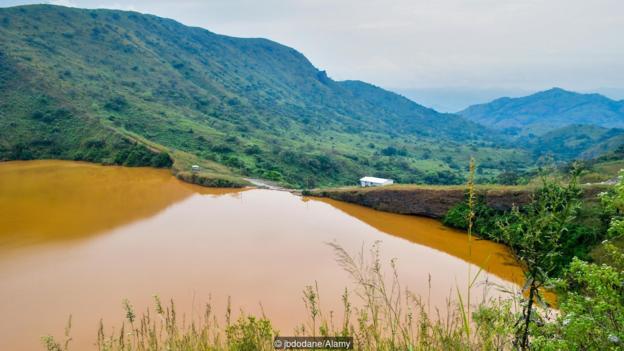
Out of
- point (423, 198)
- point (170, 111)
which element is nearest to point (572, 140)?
point (170, 111)

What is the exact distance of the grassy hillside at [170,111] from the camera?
42.8 metres

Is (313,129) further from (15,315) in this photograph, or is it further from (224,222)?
(15,315)

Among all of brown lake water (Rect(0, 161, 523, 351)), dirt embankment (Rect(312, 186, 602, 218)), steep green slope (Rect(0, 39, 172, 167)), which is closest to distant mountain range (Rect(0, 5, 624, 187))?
steep green slope (Rect(0, 39, 172, 167))

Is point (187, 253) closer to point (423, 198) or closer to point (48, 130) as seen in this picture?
point (423, 198)

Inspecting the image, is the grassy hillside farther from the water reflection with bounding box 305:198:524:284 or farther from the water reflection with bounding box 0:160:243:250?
the water reflection with bounding box 305:198:524:284

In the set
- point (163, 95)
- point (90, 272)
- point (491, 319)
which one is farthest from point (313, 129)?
point (491, 319)

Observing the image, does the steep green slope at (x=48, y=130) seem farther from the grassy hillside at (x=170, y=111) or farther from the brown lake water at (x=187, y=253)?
the brown lake water at (x=187, y=253)

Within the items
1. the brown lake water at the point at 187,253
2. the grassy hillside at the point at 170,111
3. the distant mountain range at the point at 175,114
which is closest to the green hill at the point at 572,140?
the distant mountain range at the point at 175,114

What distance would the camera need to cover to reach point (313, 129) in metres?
93.8

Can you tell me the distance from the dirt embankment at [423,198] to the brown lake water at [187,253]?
30.8 inches

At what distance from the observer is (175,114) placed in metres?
59.0

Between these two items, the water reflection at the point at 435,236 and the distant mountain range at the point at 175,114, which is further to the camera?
the distant mountain range at the point at 175,114

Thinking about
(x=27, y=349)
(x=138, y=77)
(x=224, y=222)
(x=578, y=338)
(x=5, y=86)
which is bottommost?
(x=27, y=349)

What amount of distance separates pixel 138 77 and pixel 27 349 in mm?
70205
